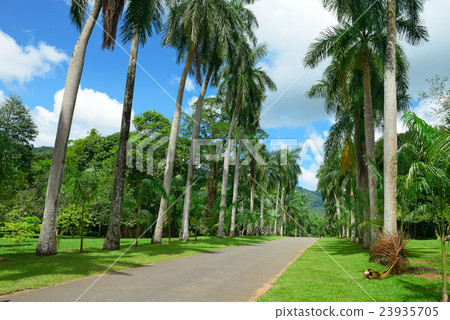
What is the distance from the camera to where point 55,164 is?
42.5ft

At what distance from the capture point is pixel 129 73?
17344mm

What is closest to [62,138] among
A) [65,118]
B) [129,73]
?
[65,118]

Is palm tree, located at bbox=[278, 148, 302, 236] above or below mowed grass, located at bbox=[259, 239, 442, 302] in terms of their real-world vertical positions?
above

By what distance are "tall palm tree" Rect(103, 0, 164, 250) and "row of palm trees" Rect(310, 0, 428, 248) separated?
937 centimetres

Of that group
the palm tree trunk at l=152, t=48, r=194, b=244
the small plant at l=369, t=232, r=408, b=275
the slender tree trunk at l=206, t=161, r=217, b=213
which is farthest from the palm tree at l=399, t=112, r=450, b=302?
the slender tree trunk at l=206, t=161, r=217, b=213

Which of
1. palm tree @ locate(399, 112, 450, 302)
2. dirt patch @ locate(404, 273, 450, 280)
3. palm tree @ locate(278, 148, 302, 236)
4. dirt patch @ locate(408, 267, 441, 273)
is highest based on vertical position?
palm tree @ locate(278, 148, 302, 236)

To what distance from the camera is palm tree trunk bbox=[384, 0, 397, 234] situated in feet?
39.5

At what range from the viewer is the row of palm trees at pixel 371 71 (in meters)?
13.1

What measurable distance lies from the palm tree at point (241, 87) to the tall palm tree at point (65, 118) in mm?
14507

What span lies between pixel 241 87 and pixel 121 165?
1943 cm

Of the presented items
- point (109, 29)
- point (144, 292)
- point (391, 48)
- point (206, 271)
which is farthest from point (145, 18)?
point (144, 292)

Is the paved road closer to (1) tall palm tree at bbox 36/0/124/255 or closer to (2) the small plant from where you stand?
(2) the small plant

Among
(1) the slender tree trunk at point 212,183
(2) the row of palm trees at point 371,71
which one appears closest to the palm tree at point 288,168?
(1) the slender tree trunk at point 212,183

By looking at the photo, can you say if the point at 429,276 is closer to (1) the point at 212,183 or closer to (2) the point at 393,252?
(2) the point at 393,252
